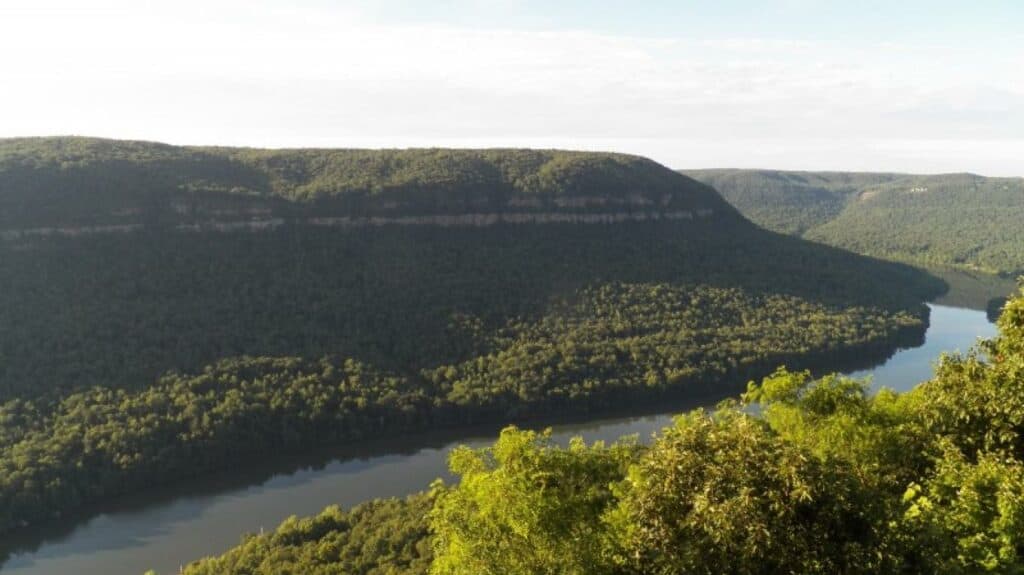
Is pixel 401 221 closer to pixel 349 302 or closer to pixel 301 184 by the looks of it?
pixel 301 184

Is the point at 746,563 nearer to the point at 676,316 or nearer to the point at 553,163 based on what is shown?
the point at 676,316

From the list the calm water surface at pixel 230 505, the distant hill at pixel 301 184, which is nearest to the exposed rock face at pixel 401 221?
the distant hill at pixel 301 184

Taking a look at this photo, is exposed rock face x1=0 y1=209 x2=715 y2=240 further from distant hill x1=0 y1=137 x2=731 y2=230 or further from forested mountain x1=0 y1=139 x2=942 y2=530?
distant hill x1=0 y1=137 x2=731 y2=230

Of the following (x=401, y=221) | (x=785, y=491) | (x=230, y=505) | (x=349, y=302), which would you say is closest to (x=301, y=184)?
(x=401, y=221)

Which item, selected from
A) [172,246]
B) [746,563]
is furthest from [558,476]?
[172,246]


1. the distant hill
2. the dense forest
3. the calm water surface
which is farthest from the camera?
the distant hill

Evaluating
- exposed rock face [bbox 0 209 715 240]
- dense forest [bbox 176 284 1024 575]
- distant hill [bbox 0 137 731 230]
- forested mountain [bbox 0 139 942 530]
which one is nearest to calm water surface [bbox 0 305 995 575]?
forested mountain [bbox 0 139 942 530]
